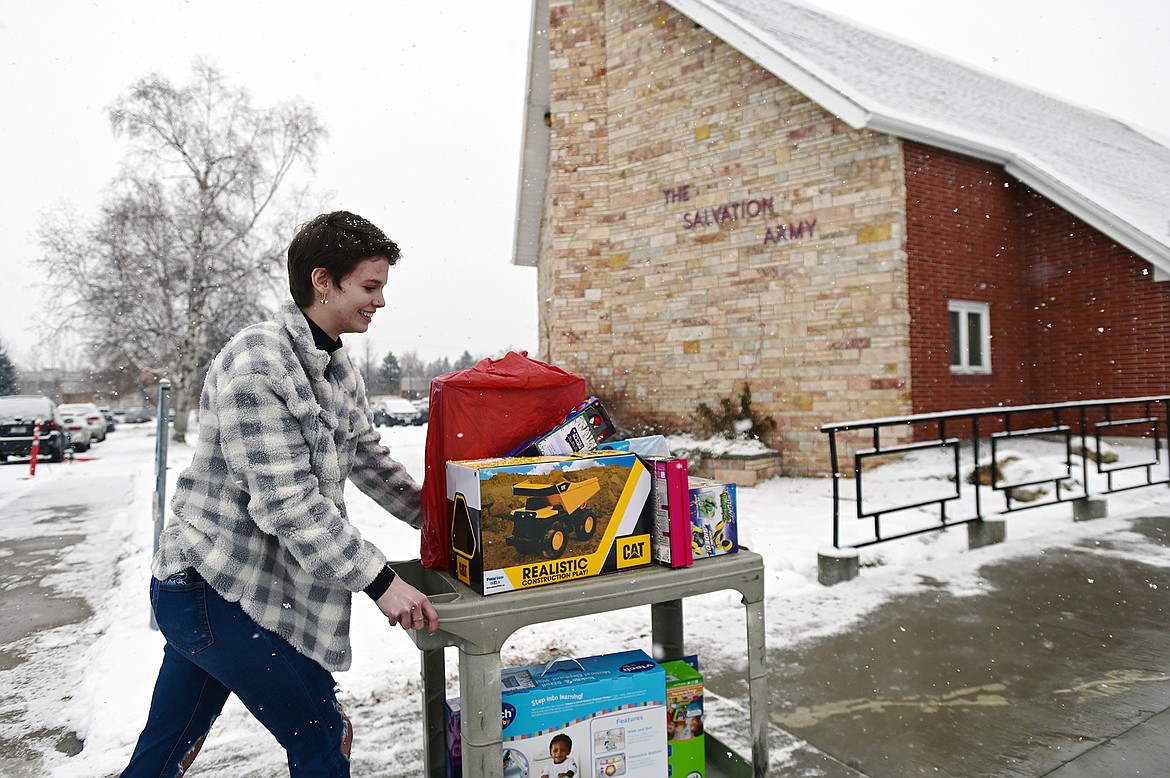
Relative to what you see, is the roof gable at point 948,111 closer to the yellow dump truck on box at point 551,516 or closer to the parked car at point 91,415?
the yellow dump truck on box at point 551,516

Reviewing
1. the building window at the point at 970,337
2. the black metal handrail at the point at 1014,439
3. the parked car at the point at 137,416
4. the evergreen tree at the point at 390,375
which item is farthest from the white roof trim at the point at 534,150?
the parked car at the point at 137,416

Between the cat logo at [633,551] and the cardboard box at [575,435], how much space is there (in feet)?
1.07

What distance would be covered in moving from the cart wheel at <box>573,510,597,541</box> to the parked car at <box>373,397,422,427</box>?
31571 mm

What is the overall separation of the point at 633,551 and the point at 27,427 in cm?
2204

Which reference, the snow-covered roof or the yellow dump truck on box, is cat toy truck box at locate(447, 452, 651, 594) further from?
the snow-covered roof

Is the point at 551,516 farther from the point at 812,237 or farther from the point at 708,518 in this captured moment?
the point at 812,237

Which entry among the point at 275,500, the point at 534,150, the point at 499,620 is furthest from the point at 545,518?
the point at 534,150

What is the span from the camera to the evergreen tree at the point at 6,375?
52875 millimetres

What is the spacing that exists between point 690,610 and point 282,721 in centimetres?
353

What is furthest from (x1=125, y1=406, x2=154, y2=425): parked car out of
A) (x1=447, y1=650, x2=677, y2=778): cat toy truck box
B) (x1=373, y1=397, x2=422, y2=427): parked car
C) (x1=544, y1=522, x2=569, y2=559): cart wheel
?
(x1=544, y1=522, x2=569, y2=559): cart wheel

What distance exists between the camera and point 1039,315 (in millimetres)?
11812

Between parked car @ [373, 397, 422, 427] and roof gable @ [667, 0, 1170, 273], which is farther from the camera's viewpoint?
parked car @ [373, 397, 422, 427]

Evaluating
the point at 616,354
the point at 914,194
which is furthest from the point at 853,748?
the point at 616,354

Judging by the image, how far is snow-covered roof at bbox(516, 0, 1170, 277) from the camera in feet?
32.1
